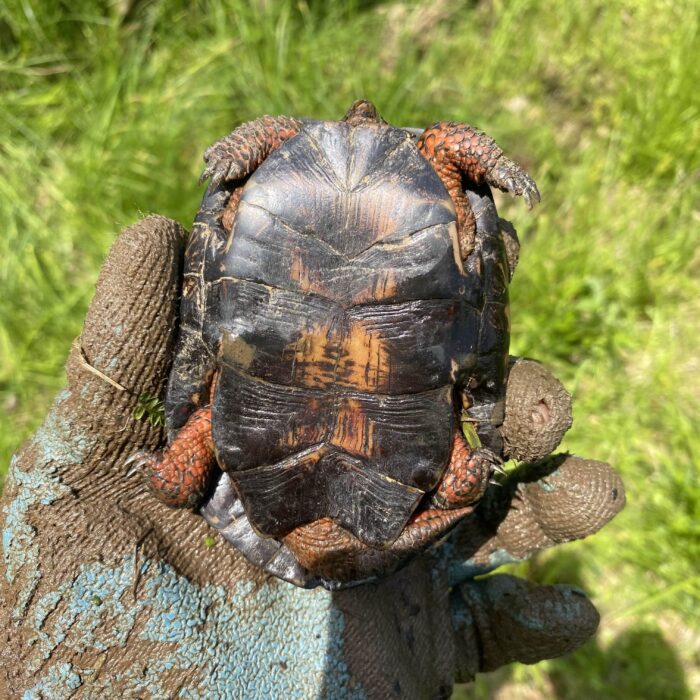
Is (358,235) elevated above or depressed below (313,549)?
above

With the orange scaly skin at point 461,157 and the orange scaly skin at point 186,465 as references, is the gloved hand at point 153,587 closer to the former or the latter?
the orange scaly skin at point 186,465

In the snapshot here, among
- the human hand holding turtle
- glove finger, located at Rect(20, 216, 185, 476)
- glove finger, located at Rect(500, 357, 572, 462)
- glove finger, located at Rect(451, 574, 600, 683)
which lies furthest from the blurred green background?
glove finger, located at Rect(20, 216, 185, 476)

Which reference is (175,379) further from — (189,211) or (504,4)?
(504,4)

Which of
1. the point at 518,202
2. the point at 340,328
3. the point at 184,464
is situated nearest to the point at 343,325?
the point at 340,328

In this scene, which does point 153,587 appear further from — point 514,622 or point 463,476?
point 514,622

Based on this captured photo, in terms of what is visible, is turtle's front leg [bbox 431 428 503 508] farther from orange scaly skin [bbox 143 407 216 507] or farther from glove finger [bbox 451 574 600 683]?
orange scaly skin [bbox 143 407 216 507]

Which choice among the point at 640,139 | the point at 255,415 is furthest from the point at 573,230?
the point at 255,415
